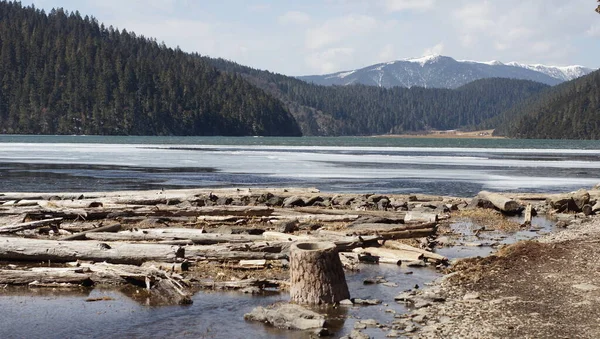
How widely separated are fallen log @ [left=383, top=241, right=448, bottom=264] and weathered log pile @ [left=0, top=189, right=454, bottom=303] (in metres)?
0.04

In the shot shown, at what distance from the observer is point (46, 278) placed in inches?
539

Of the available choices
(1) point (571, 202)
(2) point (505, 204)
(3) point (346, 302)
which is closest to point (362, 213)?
(2) point (505, 204)

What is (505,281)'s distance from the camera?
542 inches

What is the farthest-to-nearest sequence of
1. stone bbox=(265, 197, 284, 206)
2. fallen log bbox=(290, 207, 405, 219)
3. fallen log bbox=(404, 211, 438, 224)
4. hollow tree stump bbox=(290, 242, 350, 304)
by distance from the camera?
stone bbox=(265, 197, 284, 206) → fallen log bbox=(290, 207, 405, 219) → fallen log bbox=(404, 211, 438, 224) → hollow tree stump bbox=(290, 242, 350, 304)

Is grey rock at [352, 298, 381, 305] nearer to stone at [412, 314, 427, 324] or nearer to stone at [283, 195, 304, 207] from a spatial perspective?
stone at [412, 314, 427, 324]

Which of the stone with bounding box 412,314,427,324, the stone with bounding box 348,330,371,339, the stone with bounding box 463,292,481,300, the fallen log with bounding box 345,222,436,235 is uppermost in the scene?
the fallen log with bounding box 345,222,436,235

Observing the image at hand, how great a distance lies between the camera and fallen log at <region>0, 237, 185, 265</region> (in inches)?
588

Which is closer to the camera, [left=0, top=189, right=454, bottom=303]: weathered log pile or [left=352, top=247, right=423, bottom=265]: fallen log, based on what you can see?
[left=0, top=189, right=454, bottom=303]: weathered log pile

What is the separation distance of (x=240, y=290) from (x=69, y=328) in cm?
370

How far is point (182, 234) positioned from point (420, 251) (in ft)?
20.6

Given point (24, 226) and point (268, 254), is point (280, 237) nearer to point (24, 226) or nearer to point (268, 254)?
point (268, 254)

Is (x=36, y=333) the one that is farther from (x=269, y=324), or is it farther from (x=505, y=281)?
(x=505, y=281)

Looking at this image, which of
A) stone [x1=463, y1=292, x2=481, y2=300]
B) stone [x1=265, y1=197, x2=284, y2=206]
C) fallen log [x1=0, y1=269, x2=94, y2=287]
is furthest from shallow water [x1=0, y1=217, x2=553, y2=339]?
stone [x1=265, y1=197, x2=284, y2=206]

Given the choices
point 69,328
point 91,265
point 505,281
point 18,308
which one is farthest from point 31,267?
point 505,281
